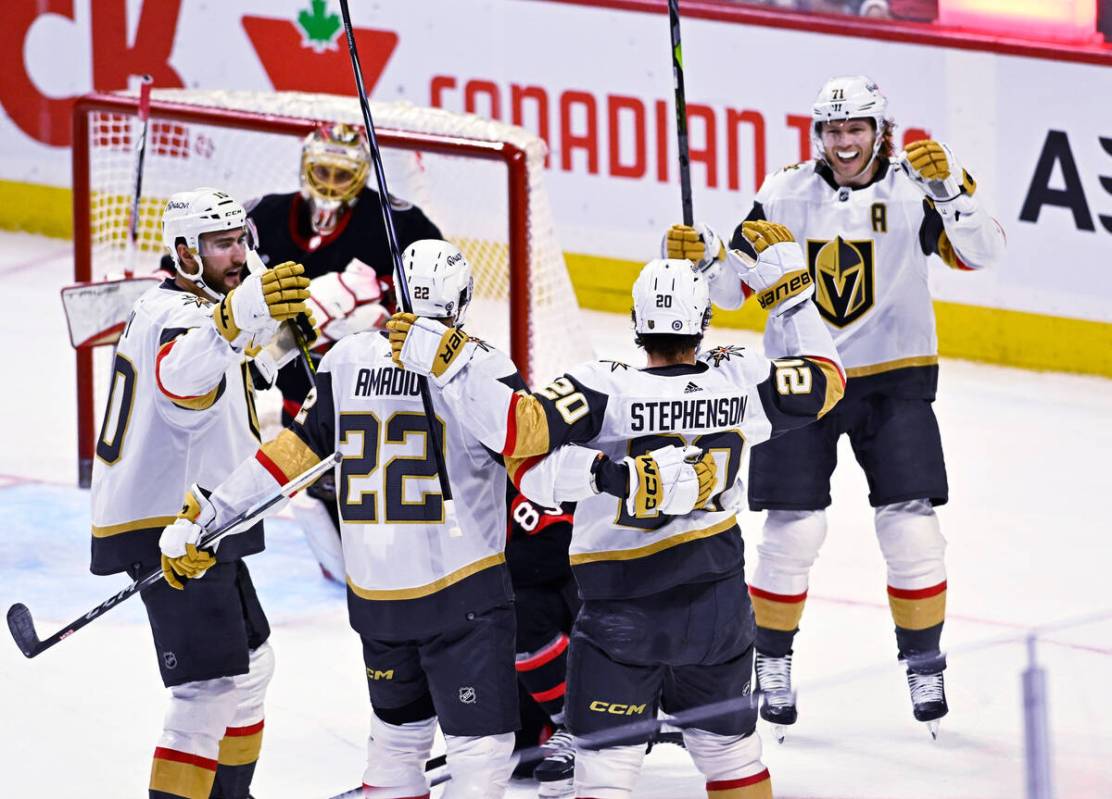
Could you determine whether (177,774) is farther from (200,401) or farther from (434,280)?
(434,280)

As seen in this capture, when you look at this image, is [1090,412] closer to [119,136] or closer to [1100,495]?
[1100,495]

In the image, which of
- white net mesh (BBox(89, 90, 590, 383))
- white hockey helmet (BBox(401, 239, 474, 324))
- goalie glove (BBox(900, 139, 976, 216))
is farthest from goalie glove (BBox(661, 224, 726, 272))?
white net mesh (BBox(89, 90, 590, 383))

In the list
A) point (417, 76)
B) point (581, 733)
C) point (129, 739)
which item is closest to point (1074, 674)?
point (581, 733)

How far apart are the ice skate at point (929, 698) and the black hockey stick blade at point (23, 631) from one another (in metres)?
1.81

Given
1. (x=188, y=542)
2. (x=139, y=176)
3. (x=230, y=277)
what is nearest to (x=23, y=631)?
(x=188, y=542)

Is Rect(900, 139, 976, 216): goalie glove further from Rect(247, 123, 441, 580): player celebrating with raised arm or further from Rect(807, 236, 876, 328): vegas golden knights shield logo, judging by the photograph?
Rect(247, 123, 441, 580): player celebrating with raised arm

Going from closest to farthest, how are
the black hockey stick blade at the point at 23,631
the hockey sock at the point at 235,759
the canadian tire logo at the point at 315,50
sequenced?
1. the hockey sock at the point at 235,759
2. the black hockey stick blade at the point at 23,631
3. the canadian tire logo at the point at 315,50

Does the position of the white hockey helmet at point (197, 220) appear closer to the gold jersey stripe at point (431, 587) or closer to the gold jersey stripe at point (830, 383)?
the gold jersey stripe at point (431, 587)

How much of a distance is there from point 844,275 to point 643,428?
4.33ft

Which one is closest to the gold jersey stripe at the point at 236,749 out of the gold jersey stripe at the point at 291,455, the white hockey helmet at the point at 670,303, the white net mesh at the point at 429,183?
the gold jersey stripe at the point at 291,455

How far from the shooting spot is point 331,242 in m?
6.04

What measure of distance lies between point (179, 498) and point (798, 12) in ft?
14.7

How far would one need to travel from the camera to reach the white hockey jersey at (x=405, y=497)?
12.6ft

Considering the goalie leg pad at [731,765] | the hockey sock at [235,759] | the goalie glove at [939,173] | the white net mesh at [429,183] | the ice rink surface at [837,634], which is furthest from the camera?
the white net mesh at [429,183]
